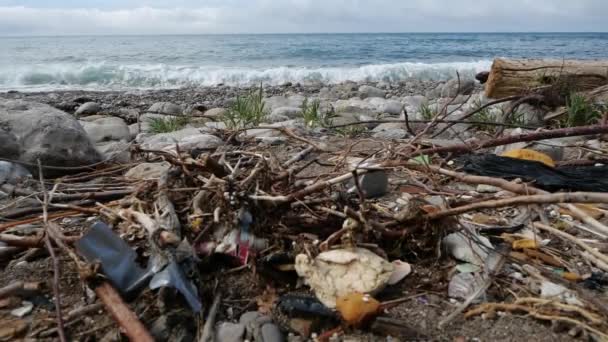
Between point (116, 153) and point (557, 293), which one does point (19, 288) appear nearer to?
point (557, 293)

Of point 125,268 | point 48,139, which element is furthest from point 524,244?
point 48,139

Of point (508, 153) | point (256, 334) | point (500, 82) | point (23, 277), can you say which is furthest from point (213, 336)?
point (500, 82)

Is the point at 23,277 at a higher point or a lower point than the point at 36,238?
lower

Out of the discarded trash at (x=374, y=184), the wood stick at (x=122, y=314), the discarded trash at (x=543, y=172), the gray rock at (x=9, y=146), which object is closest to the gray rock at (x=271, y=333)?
the wood stick at (x=122, y=314)

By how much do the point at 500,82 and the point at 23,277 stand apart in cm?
488

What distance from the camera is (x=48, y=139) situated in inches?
121

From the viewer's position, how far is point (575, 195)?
1137 mm

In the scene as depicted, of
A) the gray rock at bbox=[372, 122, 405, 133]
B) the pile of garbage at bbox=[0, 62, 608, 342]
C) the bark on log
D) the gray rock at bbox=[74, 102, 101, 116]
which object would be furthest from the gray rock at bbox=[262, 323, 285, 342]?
the gray rock at bbox=[74, 102, 101, 116]

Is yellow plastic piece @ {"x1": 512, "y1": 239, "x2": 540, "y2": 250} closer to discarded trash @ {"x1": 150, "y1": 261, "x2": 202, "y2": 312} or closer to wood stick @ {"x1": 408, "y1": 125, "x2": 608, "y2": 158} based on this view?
wood stick @ {"x1": 408, "y1": 125, "x2": 608, "y2": 158}

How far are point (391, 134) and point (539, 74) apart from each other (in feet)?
6.72

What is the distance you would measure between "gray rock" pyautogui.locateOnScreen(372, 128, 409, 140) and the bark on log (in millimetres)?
1532

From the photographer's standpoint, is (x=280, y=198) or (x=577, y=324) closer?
(x=577, y=324)

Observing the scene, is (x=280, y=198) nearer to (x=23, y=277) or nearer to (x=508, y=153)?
(x=23, y=277)

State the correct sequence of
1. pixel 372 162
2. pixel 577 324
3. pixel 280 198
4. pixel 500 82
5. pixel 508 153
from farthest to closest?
pixel 500 82
pixel 508 153
pixel 372 162
pixel 280 198
pixel 577 324
